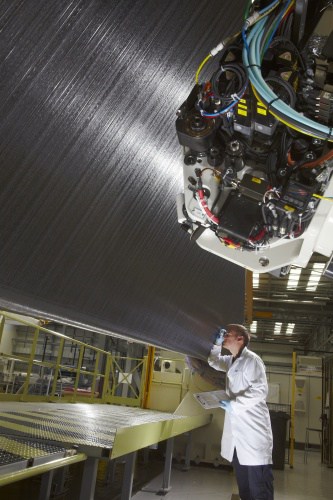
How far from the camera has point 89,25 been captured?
4.15 feet

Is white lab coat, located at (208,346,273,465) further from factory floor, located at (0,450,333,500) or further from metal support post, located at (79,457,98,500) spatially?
factory floor, located at (0,450,333,500)

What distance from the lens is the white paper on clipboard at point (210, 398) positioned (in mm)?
3302

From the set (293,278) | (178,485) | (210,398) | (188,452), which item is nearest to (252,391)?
(210,398)

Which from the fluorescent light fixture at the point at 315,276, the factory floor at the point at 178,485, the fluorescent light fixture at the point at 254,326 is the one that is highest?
the fluorescent light fixture at the point at 315,276

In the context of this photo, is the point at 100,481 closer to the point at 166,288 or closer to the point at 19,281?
the point at 166,288

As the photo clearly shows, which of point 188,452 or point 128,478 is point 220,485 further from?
point 128,478

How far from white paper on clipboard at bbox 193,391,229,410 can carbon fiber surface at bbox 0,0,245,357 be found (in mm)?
1393

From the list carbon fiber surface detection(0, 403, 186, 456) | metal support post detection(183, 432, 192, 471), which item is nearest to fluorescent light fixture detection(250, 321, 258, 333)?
metal support post detection(183, 432, 192, 471)

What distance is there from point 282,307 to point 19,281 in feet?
45.0

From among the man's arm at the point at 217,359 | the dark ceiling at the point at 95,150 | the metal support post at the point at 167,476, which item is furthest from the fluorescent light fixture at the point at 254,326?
the dark ceiling at the point at 95,150

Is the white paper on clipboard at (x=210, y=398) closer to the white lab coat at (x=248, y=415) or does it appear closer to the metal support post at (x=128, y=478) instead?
the white lab coat at (x=248, y=415)

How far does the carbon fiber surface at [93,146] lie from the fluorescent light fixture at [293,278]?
926cm

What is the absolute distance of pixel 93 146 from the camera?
1441mm

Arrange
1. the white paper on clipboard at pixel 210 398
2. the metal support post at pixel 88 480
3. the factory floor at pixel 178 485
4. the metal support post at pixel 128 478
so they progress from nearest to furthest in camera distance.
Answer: the metal support post at pixel 88 480 → the white paper on clipboard at pixel 210 398 → the metal support post at pixel 128 478 → the factory floor at pixel 178 485
